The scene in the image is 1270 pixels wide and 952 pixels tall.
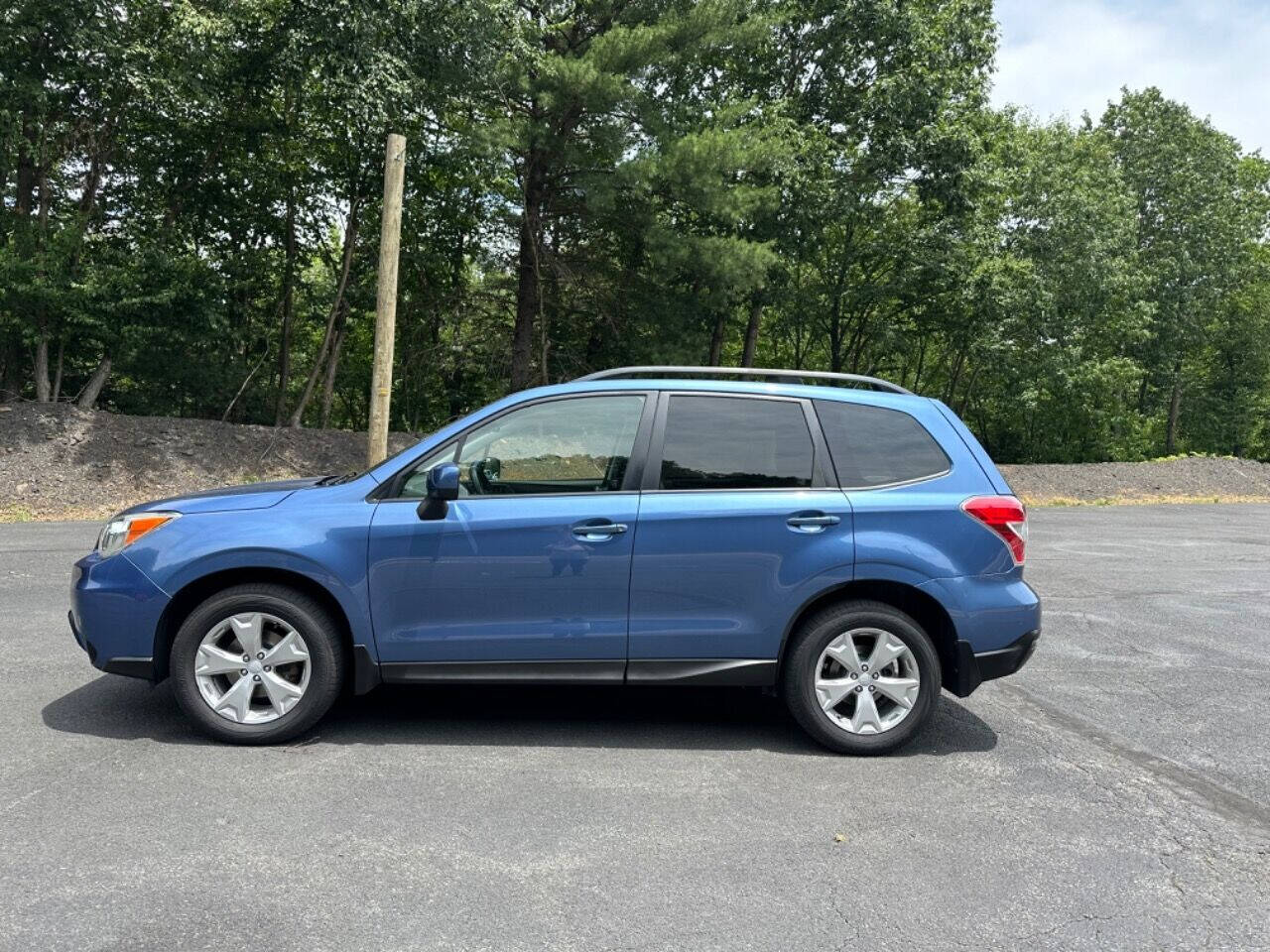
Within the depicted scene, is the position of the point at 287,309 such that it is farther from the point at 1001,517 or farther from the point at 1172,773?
the point at 1172,773

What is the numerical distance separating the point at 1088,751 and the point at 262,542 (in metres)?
4.09

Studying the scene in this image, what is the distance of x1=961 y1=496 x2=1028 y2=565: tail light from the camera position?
14.5 ft

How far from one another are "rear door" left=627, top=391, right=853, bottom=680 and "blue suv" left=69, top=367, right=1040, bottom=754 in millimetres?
10

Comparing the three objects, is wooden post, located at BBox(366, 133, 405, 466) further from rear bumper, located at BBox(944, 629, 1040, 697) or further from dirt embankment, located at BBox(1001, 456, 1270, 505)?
dirt embankment, located at BBox(1001, 456, 1270, 505)

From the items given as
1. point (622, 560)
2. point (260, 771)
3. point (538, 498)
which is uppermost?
point (538, 498)

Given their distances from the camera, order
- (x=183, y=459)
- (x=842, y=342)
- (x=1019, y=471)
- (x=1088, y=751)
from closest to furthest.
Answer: (x=1088, y=751)
(x=183, y=459)
(x=1019, y=471)
(x=842, y=342)

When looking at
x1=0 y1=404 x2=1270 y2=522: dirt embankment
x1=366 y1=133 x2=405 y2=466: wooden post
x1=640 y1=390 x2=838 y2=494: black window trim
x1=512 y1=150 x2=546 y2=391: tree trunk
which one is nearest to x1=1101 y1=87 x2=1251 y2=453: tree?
x1=0 y1=404 x2=1270 y2=522: dirt embankment

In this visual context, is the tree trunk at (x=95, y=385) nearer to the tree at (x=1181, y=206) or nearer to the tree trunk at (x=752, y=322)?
the tree trunk at (x=752, y=322)

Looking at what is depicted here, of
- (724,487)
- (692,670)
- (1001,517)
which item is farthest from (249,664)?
(1001,517)

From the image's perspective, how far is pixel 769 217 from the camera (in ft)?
74.9

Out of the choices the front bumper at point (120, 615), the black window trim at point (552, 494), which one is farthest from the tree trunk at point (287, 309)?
the black window trim at point (552, 494)

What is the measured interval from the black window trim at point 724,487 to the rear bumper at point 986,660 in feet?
3.31

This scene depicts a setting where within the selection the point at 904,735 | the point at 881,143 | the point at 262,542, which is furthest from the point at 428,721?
the point at 881,143

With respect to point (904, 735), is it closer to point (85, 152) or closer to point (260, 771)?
point (260, 771)
